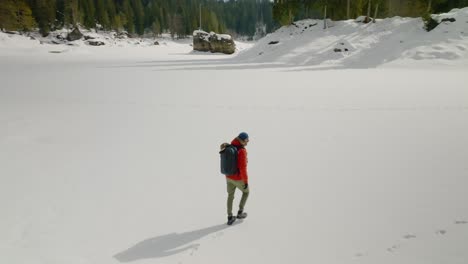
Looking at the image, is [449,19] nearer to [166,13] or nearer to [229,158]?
[229,158]

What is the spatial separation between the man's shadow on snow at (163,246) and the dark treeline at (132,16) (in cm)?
7902

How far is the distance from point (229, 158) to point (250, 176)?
2.56m

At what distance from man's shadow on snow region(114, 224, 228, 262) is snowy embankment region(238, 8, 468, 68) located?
95.4 ft

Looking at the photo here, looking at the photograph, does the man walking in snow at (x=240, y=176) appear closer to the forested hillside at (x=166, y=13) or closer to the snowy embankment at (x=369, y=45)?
the snowy embankment at (x=369, y=45)

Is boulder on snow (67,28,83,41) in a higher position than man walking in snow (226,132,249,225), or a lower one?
higher

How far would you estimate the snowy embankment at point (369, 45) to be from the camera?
→ 30.3 meters

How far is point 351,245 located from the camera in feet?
18.1

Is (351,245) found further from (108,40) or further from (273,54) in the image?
(108,40)

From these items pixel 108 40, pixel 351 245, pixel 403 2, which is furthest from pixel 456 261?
pixel 108 40

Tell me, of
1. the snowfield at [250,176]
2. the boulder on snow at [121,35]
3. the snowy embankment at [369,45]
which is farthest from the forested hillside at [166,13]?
the snowfield at [250,176]

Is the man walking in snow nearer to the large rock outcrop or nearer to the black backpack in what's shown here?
the black backpack

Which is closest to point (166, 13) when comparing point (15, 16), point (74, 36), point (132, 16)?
point (132, 16)

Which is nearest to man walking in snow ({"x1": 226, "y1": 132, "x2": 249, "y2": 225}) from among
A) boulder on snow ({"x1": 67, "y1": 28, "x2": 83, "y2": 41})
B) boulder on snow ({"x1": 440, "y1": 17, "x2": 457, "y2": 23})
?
boulder on snow ({"x1": 440, "y1": 17, "x2": 457, "y2": 23})

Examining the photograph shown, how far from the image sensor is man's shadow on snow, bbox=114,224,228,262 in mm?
5457
